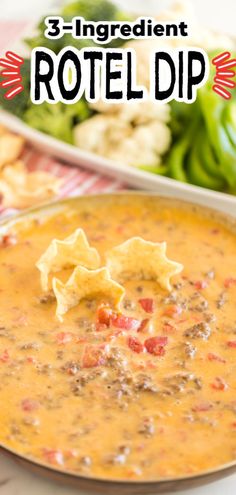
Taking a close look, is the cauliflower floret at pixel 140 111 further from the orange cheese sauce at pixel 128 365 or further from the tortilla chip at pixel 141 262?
the tortilla chip at pixel 141 262

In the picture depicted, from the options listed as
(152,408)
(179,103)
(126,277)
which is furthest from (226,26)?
(152,408)

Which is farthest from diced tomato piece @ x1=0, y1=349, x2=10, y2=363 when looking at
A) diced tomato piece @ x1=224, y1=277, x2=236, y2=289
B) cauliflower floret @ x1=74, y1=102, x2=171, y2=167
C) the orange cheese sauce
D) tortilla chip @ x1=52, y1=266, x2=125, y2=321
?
cauliflower floret @ x1=74, y1=102, x2=171, y2=167

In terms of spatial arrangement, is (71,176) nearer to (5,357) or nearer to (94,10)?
(94,10)

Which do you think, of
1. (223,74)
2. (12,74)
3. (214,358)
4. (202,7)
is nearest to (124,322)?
(214,358)

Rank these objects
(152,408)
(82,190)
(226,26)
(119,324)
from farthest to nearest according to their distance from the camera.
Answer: (226,26) → (82,190) → (119,324) → (152,408)

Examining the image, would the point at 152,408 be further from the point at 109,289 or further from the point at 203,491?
the point at 109,289
